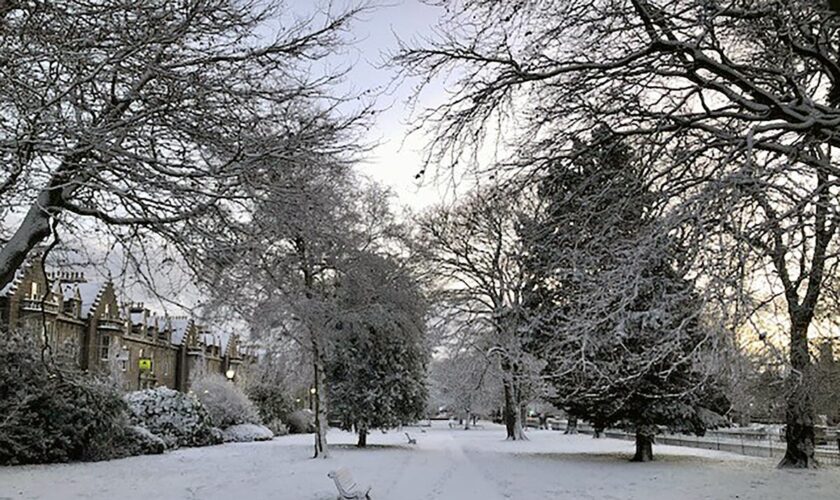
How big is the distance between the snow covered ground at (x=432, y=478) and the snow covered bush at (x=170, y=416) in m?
5.25

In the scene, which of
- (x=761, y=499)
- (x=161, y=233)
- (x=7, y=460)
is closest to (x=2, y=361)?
(x=7, y=460)

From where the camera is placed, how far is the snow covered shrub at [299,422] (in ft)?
158

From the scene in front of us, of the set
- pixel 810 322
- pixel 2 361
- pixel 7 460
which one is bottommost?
pixel 7 460

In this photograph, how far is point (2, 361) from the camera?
67.0 feet

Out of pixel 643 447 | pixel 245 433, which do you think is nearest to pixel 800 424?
pixel 643 447

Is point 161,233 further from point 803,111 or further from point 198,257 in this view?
point 803,111

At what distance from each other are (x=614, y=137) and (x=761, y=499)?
7.99m

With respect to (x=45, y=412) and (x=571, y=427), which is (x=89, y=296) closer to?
(x=45, y=412)

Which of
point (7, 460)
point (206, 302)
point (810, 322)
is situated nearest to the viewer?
point (206, 302)

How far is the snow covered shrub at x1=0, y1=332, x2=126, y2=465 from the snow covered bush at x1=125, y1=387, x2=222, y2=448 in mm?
7015

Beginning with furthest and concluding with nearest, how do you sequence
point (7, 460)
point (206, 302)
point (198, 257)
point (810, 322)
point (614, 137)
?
point (7, 460) < point (810, 322) < point (206, 302) < point (614, 137) < point (198, 257)

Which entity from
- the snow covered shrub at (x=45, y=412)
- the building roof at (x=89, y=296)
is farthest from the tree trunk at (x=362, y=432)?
the building roof at (x=89, y=296)

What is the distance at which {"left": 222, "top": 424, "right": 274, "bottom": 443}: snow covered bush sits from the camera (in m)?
36.4

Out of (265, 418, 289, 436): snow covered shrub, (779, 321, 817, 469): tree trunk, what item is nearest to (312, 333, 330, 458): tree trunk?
(779, 321, 817, 469): tree trunk
